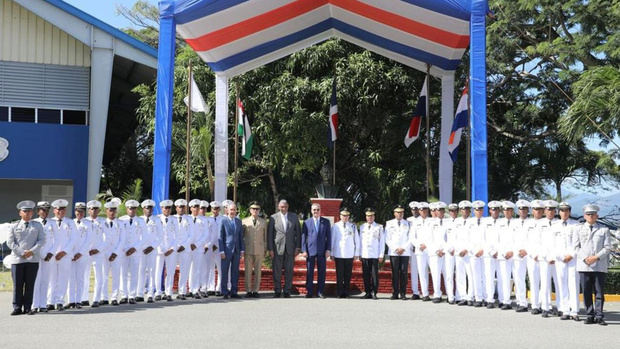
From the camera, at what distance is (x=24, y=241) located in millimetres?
9664

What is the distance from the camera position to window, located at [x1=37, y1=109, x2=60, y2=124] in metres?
21.3

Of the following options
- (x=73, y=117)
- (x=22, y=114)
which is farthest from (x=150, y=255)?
(x=22, y=114)

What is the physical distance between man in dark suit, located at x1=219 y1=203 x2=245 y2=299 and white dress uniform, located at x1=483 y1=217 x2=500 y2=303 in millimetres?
3763

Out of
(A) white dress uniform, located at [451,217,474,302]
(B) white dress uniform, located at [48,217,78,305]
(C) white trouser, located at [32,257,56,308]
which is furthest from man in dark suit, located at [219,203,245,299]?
(A) white dress uniform, located at [451,217,474,302]

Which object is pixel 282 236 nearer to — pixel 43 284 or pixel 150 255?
pixel 150 255

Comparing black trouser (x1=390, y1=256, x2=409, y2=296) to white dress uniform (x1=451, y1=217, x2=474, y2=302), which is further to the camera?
black trouser (x1=390, y1=256, x2=409, y2=296)

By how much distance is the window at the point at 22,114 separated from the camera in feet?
69.3

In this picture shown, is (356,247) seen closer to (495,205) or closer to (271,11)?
(495,205)

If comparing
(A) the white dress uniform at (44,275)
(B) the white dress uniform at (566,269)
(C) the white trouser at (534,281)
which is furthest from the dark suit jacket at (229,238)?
(B) the white dress uniform at (566,269)

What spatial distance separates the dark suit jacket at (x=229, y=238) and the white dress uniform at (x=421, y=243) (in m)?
2.77

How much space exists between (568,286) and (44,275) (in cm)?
689

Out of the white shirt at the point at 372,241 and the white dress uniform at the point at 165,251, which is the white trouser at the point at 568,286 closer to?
the white shirt at the point at 372,241

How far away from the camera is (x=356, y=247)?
12234 millimetres

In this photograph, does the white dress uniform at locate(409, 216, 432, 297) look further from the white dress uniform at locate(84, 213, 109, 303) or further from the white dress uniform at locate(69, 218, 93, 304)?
the white dress uniform at locate(69, 218, 93, 304)
